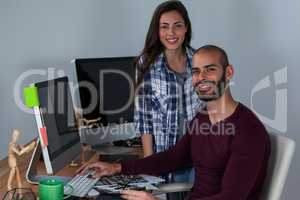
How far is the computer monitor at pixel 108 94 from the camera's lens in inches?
82.3

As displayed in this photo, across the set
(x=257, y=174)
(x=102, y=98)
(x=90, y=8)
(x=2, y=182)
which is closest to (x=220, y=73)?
(x=257, y=174)

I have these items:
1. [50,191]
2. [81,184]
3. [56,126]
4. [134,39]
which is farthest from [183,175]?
[134,39]

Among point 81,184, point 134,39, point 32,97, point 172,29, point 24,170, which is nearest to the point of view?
point 32,97

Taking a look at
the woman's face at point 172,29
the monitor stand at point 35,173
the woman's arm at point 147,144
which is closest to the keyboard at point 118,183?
the monitor stand at point 35,173

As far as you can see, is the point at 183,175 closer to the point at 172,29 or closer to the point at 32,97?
the point at 172,29

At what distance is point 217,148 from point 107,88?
0.83m

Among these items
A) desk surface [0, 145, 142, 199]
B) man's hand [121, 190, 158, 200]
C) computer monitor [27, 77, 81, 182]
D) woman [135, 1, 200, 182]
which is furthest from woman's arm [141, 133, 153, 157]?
man's hand [121, 190, 158, 200]

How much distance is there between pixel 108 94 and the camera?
84.5 inches

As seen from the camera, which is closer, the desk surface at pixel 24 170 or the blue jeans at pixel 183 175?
the desk surface at pixel 24 170

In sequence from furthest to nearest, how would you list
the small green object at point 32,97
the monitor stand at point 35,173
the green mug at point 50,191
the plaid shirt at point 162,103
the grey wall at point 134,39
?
1. the grey wall at point 134,39
2. the plaid shirt at point 162,103
3. the monitor stand at point 35,173
4. the small green object at point 32,97
5. the green mug at point 50,191

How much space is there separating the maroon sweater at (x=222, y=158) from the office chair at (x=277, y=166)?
29mm

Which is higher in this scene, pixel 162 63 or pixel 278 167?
pixel 162 63

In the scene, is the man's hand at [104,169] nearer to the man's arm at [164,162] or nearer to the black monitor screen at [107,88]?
the man's arm at [164,162]

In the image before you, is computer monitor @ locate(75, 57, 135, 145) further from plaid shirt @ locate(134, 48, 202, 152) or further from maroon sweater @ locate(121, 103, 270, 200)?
maroon sweater @ locate(121, 103, 270, 200)
